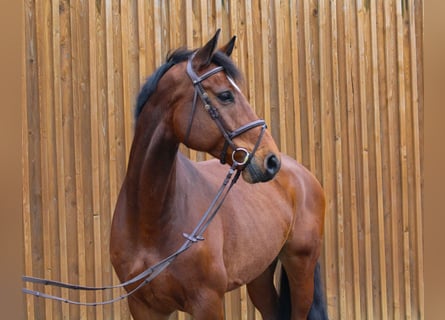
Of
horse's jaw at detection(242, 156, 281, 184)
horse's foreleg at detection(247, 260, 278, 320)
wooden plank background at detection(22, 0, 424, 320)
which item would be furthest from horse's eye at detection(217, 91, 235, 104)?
wooden plank background at detection(22, 0, 424, 320)

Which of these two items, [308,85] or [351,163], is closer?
[308,85]

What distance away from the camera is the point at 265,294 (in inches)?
174

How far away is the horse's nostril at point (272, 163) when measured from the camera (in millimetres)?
2836

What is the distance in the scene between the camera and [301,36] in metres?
5.29

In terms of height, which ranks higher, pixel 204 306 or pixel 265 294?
pixel 204 306

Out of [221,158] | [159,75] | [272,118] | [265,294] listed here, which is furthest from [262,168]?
[272,118]

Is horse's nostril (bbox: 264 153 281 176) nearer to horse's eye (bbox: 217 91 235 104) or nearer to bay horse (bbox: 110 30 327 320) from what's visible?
bay horse (bbox: 110 30 327 320)

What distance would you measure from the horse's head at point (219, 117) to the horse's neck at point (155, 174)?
10cm

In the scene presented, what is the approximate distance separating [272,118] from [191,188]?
6.76 ft

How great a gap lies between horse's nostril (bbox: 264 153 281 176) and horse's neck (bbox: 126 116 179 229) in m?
0.50

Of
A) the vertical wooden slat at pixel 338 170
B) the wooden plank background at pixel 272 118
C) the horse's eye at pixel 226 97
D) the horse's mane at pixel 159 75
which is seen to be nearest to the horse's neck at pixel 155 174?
the horse's mane at pixel 159 75

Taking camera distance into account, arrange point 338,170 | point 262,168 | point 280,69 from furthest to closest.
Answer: point 338,170 → point 280,69 → point 262,168

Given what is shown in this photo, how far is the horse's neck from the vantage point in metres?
3.08

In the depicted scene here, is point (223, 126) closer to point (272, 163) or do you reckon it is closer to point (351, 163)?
point (272, 163)
